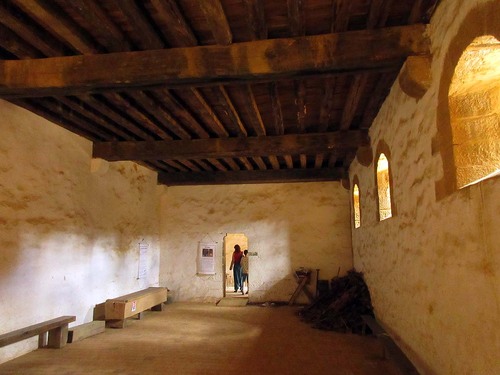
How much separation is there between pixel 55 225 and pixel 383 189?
4.53m

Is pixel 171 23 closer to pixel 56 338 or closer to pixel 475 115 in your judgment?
pixel 475 115

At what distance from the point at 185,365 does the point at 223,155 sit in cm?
309

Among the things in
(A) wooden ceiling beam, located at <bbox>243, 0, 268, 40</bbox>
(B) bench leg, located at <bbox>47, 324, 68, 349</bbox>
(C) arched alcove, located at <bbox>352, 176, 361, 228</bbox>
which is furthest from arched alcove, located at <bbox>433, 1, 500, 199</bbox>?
(C) arched alcove, located at <bbox>352, 176, 361, 228</bbox>

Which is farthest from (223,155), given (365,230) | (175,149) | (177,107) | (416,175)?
(416,175)

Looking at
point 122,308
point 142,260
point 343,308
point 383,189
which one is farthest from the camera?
point 142,260

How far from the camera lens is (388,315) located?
178 inches

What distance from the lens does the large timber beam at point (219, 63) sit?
2.92m

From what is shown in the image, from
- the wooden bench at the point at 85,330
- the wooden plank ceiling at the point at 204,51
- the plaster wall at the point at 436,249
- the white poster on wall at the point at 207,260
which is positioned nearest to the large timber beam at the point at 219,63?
the wooden plank ceiling at the point at 204,51

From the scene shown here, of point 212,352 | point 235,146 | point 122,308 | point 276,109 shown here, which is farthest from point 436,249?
point 122,308

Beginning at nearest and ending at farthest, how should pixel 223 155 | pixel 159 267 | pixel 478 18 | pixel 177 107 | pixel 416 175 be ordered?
pixel 478 18 → pixel 416 175 → pixel 177 107 → pixel 223 155 → pixel 159 267

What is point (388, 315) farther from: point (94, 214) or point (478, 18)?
point (94, 214)

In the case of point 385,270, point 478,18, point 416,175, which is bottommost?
point 385,270

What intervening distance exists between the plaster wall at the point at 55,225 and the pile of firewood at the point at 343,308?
11.9 feet

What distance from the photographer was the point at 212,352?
14.7 feet
